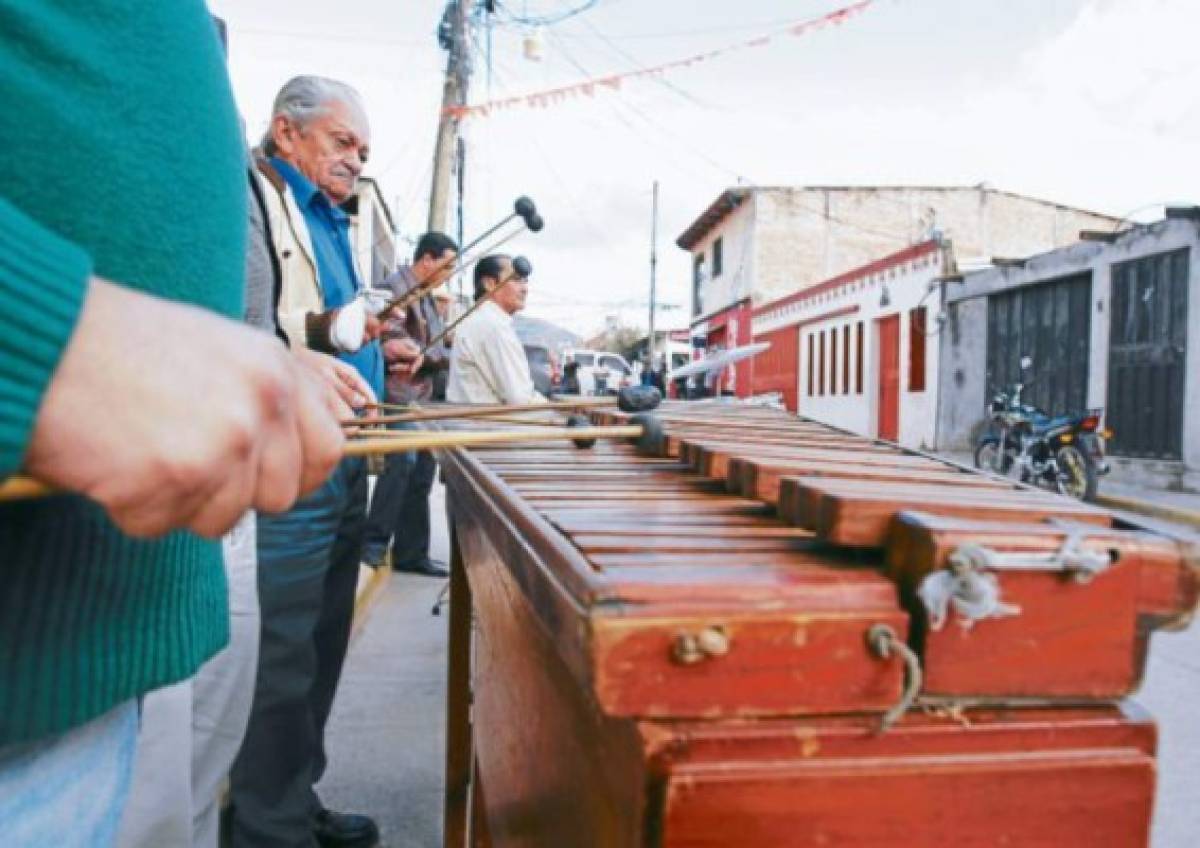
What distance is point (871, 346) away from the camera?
57.4 feet

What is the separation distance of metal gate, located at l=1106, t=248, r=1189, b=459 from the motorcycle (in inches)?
39.3

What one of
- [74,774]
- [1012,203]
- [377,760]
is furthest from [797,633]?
[1012,203]

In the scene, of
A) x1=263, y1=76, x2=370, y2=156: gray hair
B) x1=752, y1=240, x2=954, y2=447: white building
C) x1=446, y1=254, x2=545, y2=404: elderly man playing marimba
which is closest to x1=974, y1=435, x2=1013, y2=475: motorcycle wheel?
x1=752, y1=240, x2=954, y2=447: white building

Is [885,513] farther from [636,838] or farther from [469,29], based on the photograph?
[469,29]

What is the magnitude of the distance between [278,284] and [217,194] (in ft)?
4.14

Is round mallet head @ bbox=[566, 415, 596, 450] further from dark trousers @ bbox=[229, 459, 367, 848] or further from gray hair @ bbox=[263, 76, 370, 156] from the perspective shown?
gray hair @ bbox=[263, 76, 370, 156]

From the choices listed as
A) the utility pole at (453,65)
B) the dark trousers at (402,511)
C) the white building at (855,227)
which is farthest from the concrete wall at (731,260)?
the dark trousers at (402,511)

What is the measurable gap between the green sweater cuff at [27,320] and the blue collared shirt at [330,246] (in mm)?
2048

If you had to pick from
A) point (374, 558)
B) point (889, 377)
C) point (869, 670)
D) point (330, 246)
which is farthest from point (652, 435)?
point (889, 377)

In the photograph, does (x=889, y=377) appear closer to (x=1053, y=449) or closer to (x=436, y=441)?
(x=1053, y=449)

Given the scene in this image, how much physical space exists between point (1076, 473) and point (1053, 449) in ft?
1.19

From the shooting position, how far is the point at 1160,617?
807mm

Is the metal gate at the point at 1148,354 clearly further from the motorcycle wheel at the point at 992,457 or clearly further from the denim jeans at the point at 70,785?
the denim jeans at the point at 70,785

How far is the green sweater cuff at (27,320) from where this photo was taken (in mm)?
530
